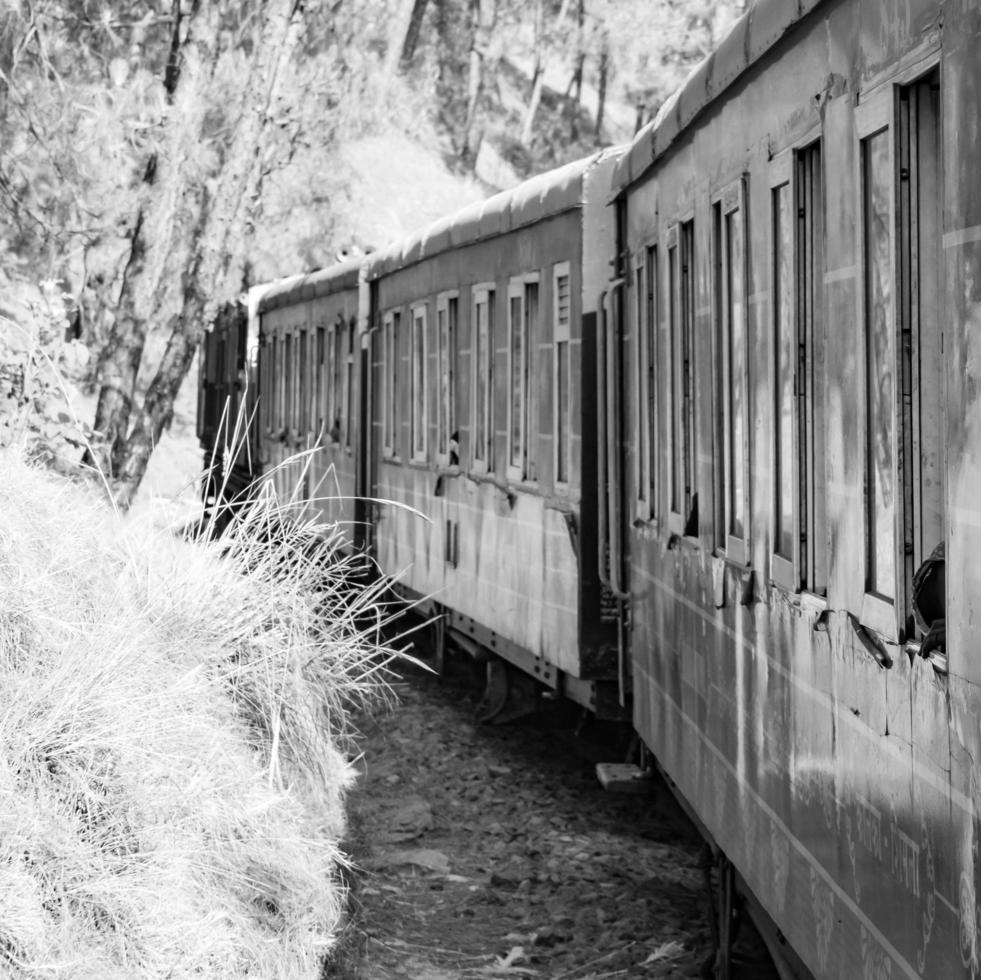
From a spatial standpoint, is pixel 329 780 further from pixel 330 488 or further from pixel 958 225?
pixel 330 488

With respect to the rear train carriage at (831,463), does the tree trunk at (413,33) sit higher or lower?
higher

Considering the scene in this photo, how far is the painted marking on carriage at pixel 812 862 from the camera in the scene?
3.85 meters

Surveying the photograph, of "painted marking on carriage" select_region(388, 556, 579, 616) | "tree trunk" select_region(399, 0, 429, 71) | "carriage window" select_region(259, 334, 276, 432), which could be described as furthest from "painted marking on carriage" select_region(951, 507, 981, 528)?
"tree trunk" select_region(399, 0, 429, 71)

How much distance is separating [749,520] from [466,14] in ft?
143

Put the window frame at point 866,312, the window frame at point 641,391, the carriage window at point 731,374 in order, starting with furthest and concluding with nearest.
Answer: the window frame at point 641,391
the carriage window at point 731,374
the window frame at point 866,312

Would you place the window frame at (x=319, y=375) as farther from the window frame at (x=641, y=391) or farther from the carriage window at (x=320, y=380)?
the window frame at (x=641, y=391)

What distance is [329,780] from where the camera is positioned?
8227 mm

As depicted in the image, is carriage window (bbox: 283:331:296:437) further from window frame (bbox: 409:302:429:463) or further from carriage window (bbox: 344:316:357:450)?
window frame (bbox: 409:302:429:463)

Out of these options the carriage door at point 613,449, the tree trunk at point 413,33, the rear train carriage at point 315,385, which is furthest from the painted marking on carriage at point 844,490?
the tree trunk at point 413,33

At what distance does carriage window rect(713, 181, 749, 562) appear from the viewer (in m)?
5.61

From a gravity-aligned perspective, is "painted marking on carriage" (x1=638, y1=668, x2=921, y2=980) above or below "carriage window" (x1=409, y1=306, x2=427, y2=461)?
below

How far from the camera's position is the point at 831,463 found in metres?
4.39

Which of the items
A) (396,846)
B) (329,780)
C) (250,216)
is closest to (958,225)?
(329,780)

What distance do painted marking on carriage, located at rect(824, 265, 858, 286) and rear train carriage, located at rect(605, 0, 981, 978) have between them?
1 cm
